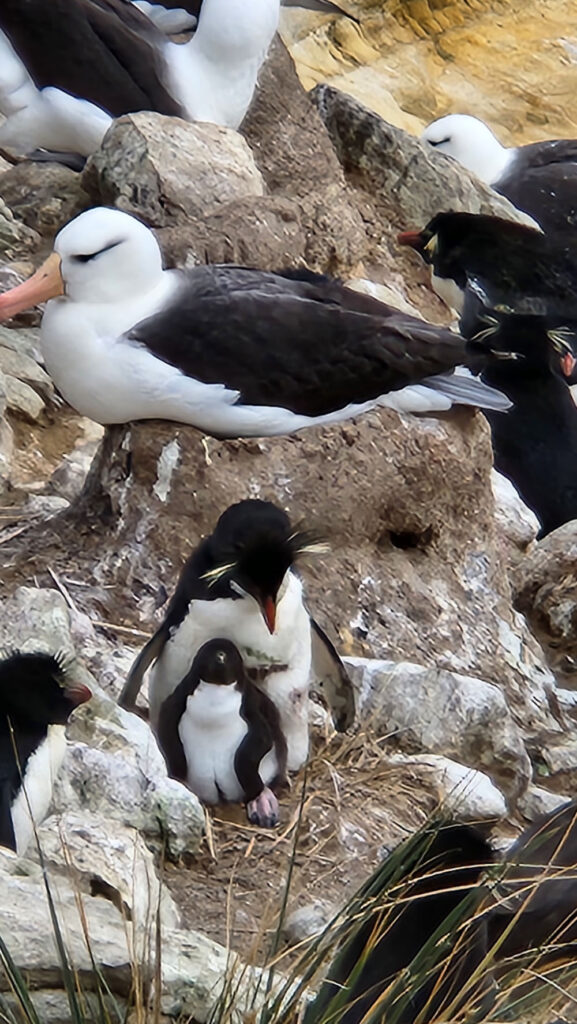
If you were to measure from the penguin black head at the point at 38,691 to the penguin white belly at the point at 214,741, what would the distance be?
59 cm

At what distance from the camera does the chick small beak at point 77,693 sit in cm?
503

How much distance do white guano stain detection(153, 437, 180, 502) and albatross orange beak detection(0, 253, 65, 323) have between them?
2.56 ft

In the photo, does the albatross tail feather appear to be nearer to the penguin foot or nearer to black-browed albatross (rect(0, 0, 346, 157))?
the penguin foot

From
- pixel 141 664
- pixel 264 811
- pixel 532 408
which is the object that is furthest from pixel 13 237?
pixel 264 811

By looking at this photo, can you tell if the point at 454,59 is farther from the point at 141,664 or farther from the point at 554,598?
the point at 141,664

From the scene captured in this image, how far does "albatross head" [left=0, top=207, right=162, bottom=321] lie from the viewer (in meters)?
6.68

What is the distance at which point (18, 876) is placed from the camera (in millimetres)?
4086

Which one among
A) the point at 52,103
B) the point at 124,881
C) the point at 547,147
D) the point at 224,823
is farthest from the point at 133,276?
the point at 547,147

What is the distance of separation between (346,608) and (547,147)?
26.4 feet

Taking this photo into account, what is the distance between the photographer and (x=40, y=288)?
681 centimetres

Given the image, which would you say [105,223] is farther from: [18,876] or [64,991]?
[64,991]

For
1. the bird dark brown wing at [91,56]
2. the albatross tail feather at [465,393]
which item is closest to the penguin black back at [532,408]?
the bird dark brown wing at [91,56]

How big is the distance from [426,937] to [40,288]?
11.2 feet

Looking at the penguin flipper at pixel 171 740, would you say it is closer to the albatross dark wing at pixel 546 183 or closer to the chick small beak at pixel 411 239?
the chick small beak at pixel 411 239
